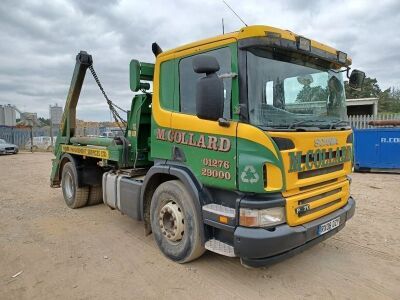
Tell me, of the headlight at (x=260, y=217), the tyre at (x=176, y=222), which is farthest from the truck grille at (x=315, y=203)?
the tyre at (x=176, y=222)

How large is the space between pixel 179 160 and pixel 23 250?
8.84 ft

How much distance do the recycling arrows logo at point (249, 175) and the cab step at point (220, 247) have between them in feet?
2.53

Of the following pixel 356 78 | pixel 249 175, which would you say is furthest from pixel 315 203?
pixel 356 78

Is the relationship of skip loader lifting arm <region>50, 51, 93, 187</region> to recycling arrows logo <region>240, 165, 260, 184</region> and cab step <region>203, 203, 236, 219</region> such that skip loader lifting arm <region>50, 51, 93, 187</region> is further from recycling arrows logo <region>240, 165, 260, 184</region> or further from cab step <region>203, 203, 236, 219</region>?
recycling arrows logo <region>240, 165, 260, 184</region>

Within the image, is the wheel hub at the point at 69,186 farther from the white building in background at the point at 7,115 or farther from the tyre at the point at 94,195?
the white building in background at the point at 7,115

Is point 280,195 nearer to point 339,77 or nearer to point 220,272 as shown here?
point 220,272

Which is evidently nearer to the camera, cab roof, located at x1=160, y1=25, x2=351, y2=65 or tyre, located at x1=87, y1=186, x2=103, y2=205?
cab roof, located at x1=160, y1=25, x2=351, y2=65

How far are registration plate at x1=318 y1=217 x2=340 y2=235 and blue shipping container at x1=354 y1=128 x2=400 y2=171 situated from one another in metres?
9.30

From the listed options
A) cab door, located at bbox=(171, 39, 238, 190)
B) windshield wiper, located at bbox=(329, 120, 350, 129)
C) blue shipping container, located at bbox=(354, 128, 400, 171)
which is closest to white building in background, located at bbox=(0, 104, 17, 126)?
blue shipping container, located at bbox=(354, 128, 400, 171)

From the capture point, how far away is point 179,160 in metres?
4.09

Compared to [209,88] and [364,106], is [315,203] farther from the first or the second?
[364,106]

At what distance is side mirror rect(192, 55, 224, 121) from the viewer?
3.14 metres

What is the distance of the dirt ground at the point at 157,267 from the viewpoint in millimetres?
3512

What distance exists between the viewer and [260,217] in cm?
319
